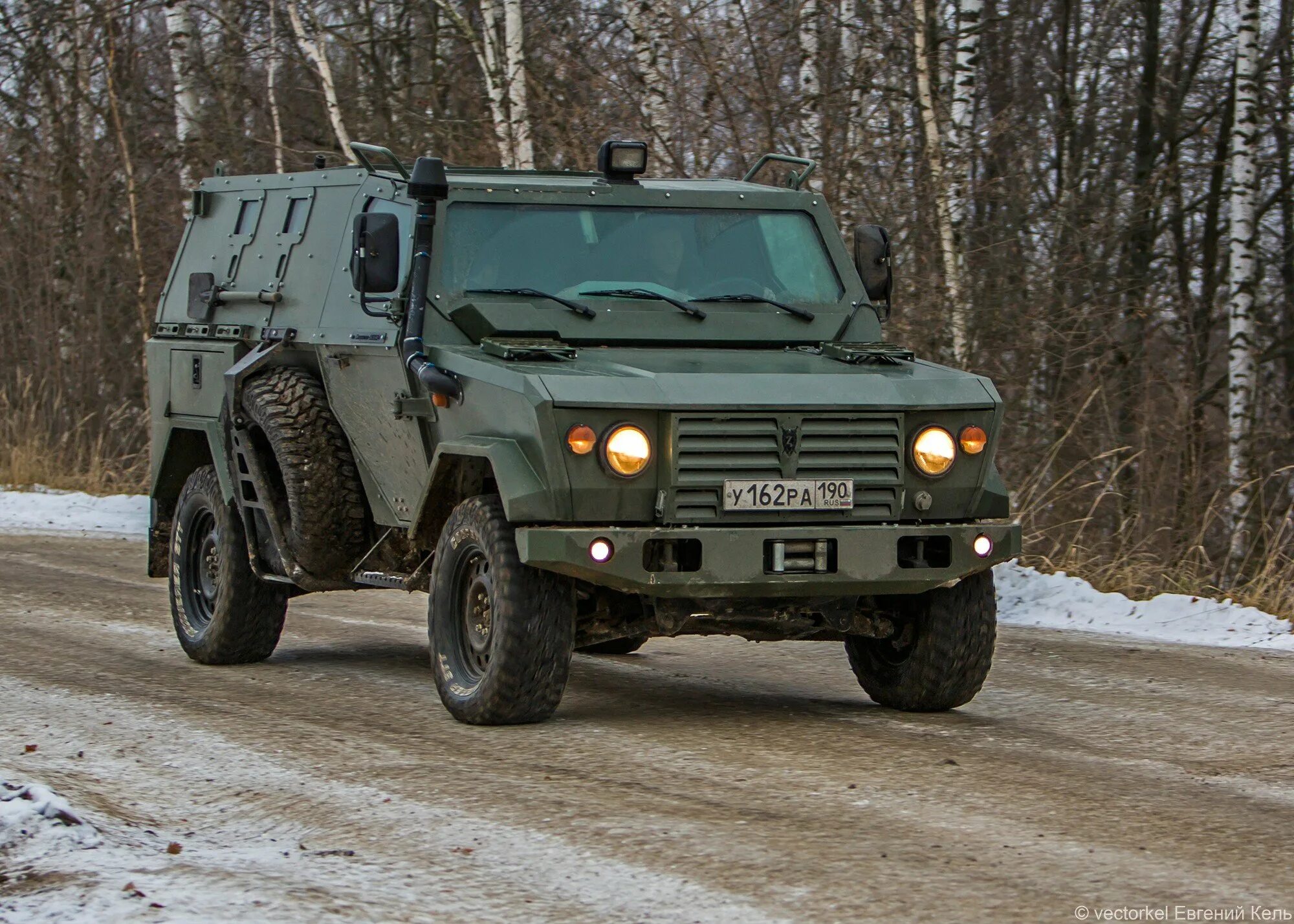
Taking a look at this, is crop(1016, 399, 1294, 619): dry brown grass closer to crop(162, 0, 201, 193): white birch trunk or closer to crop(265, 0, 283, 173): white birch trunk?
crop(265, 0, 283, 173): white birch trunk

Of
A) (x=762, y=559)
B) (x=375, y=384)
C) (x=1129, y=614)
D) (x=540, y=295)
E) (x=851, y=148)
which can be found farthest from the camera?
(x=851, y=148)

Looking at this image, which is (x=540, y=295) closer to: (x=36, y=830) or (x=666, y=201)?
(x=666, y=201)

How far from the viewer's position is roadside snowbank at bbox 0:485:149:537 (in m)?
15.8

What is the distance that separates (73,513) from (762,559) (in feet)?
36.6

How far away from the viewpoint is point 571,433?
656 centimetres

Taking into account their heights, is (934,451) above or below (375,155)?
below

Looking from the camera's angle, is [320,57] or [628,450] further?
[320,57]

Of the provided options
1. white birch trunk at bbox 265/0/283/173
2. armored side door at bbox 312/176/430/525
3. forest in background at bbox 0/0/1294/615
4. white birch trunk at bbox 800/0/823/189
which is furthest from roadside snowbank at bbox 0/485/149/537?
armored side door at bbox 312/176/430/525

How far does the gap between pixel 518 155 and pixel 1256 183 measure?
6.74 meters

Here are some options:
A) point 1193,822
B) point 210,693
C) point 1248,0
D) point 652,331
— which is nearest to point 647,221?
point 652,331

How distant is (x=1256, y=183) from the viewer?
701 inches

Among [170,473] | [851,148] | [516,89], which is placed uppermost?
[516,89]

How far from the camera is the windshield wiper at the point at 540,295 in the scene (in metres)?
7.64

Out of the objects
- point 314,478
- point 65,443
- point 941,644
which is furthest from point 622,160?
point 65,443
